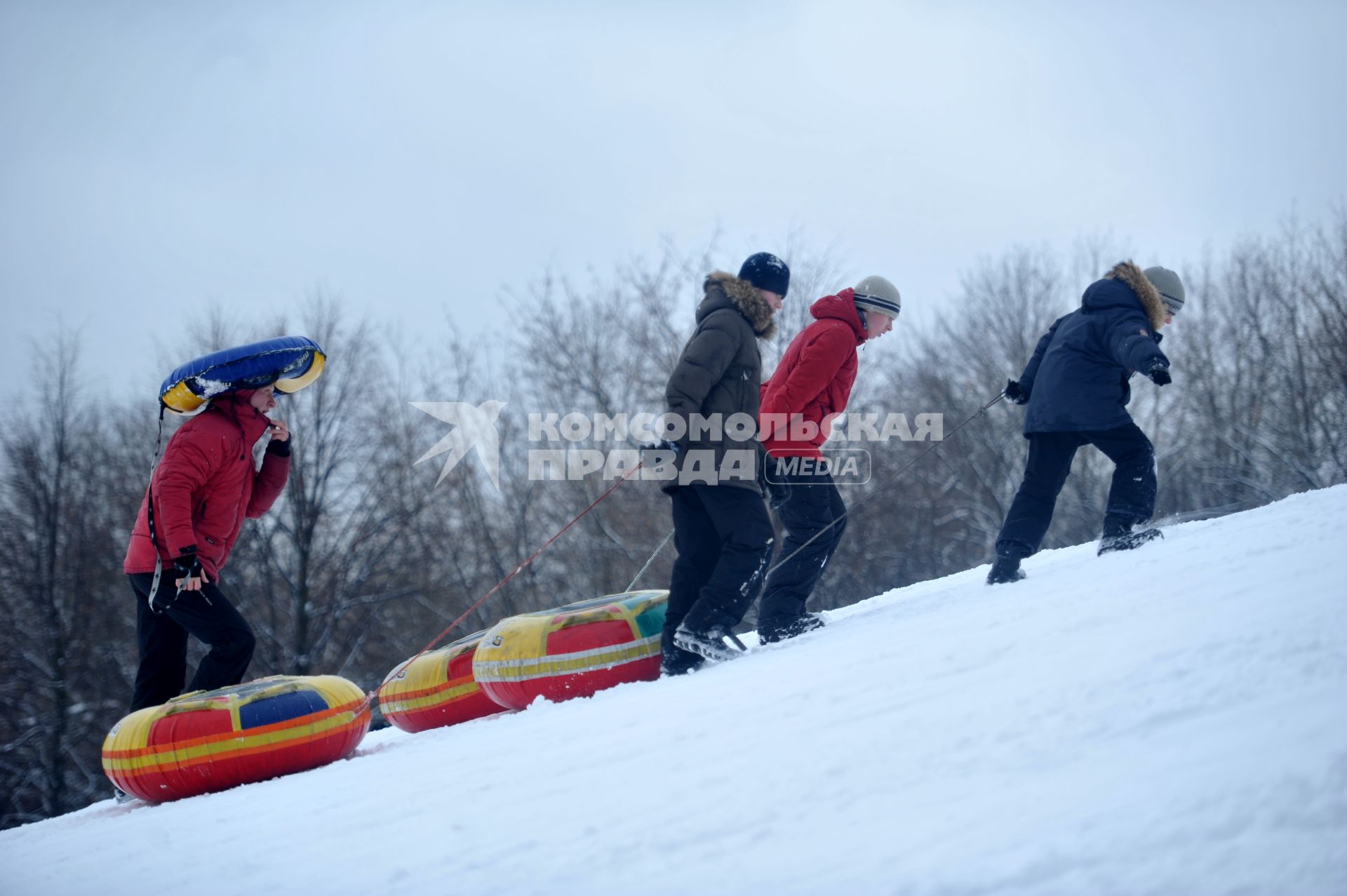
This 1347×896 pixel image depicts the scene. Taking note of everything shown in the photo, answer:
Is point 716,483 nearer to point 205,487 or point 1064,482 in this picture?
point 1064,482

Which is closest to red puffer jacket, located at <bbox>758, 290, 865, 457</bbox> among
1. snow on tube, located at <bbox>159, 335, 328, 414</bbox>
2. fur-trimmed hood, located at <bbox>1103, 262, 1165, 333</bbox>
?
fur-trimmed hood, located at <bbox>1103, 262, 1165, 333</bbox>

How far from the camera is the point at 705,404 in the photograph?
4855 mm

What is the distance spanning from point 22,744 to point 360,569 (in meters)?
6.73

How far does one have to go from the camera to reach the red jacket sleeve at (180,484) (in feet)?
15.5

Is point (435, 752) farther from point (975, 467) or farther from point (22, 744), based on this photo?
point (975, 467)

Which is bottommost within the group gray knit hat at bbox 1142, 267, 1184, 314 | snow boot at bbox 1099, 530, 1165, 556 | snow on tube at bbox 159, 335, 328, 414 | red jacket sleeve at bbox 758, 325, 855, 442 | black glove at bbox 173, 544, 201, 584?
snow boot at bbox 1099, 530, 1165, 556

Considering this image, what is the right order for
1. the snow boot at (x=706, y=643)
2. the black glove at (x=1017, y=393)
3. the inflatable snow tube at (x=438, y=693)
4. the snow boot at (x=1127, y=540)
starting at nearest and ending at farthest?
the snow boot at (x=706, y=643) < the snow boot at (x=1127, y=540) < the inflatable snow tube at (x=438, y=693) < the black glove at (x=1017, y=393)

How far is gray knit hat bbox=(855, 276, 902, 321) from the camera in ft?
17.3

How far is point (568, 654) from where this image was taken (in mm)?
4734

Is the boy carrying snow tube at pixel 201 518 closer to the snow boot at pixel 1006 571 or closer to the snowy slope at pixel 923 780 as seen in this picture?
the snowy slope at pixel 923 780

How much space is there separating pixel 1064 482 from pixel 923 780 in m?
3.09

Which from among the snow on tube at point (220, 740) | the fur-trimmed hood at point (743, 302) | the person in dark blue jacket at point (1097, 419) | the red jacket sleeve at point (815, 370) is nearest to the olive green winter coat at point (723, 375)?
the fur-trimmed hood at point (743, 302)

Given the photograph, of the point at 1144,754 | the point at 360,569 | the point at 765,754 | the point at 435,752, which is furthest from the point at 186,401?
the point at 360,569

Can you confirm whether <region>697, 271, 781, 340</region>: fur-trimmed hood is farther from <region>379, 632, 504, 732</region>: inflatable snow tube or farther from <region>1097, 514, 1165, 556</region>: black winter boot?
<region>379, 632, 504, 732</region>: inflatable snow tube
